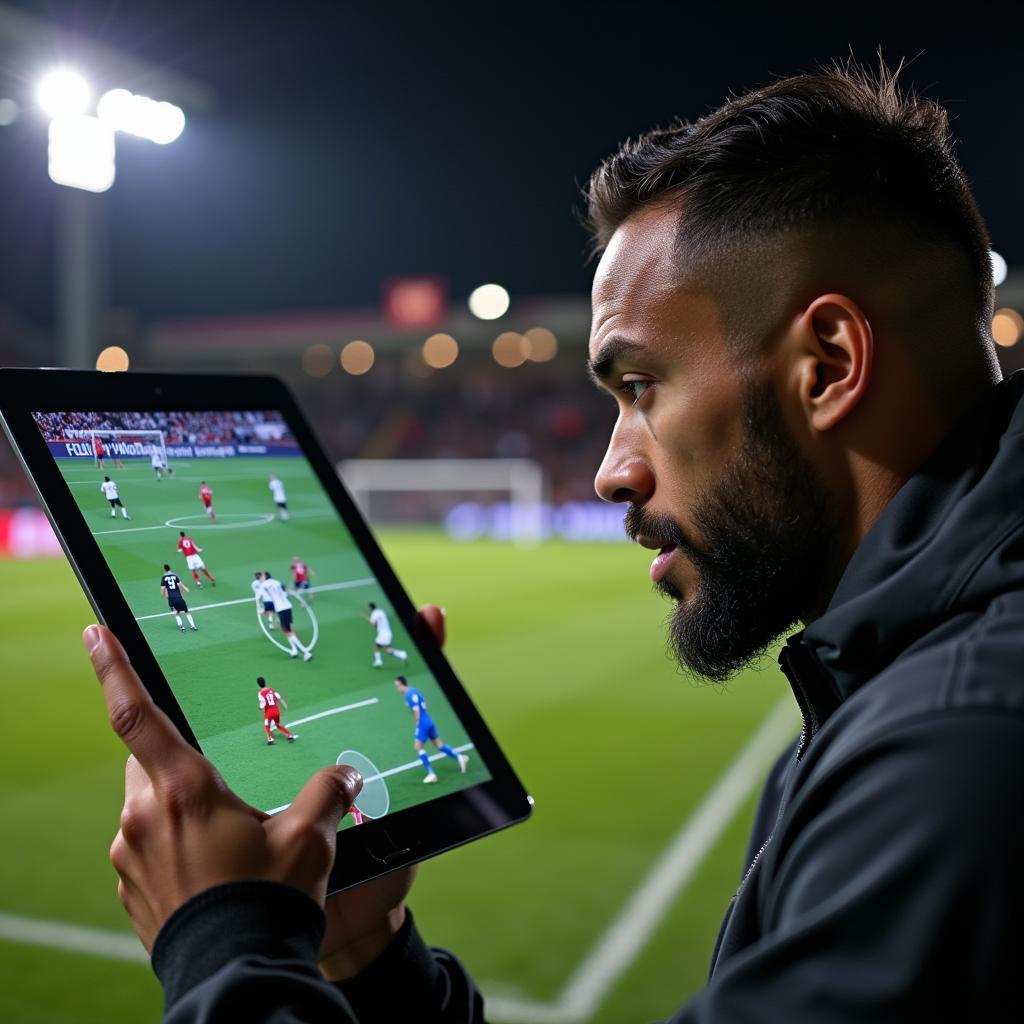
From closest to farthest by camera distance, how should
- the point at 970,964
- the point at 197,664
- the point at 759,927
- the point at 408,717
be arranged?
the point at 970,964, the point at 759,927, the point at 197,664, the point at 408,717

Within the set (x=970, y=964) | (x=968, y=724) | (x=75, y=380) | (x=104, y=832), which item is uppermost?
(x=75, y=380)

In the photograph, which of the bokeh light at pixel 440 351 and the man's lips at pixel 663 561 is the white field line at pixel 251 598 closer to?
the man's lips at pixel 663 561

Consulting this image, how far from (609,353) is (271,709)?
0.62 metres

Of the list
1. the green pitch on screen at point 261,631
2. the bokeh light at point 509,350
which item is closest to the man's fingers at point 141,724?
the green pitch on screen at point 261,631

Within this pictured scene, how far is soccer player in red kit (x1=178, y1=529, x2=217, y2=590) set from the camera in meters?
1.42

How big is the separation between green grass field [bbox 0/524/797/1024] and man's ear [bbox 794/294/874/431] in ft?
2.39

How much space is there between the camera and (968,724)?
0.88 m

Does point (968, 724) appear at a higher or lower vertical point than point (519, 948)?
higher

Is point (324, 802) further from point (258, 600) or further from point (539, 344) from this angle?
point (539, 344)

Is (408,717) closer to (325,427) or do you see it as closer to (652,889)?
(652,889)

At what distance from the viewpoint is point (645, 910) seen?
3920 mm

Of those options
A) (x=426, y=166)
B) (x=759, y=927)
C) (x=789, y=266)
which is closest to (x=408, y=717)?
(x=759, y=927)

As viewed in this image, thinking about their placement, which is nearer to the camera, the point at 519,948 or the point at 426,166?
the point at 519,948

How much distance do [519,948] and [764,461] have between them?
8.81ft
